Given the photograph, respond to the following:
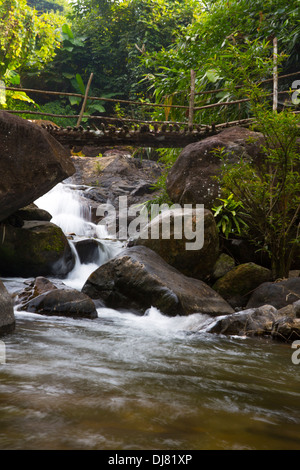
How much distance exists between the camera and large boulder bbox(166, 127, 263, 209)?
254 inches

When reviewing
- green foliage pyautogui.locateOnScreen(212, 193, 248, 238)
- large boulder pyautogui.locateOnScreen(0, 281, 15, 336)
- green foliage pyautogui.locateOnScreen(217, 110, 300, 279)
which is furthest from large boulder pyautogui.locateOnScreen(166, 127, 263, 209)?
large boulder pyautogui.locateOnScreen(0, 281, 15, 336)


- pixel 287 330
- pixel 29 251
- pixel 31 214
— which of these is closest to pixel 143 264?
pixel 287 330

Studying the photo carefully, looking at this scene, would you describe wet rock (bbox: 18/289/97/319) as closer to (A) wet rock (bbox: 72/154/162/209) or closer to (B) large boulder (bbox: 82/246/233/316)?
(B) large boulder (bbox: 82/246/233/316)

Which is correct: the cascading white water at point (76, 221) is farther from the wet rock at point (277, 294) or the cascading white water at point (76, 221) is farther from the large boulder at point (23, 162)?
the wet rock at point (277, 294)

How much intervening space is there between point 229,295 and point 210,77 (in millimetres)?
5498

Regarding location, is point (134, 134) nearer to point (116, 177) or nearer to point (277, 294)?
point (277, 294)

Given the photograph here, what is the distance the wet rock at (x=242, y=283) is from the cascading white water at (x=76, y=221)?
237cm

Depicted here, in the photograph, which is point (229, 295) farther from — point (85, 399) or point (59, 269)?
point (85, 399)

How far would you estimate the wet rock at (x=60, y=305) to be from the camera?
412 cm

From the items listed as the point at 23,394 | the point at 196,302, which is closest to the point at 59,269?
the point at 196,302

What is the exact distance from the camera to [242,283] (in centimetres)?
561

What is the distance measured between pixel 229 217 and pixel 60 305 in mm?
3301

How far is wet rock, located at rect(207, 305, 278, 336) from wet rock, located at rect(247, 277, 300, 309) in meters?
0.74

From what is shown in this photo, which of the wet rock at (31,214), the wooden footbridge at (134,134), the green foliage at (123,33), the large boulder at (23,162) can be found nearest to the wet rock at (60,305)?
the large boulder at (23,162)
